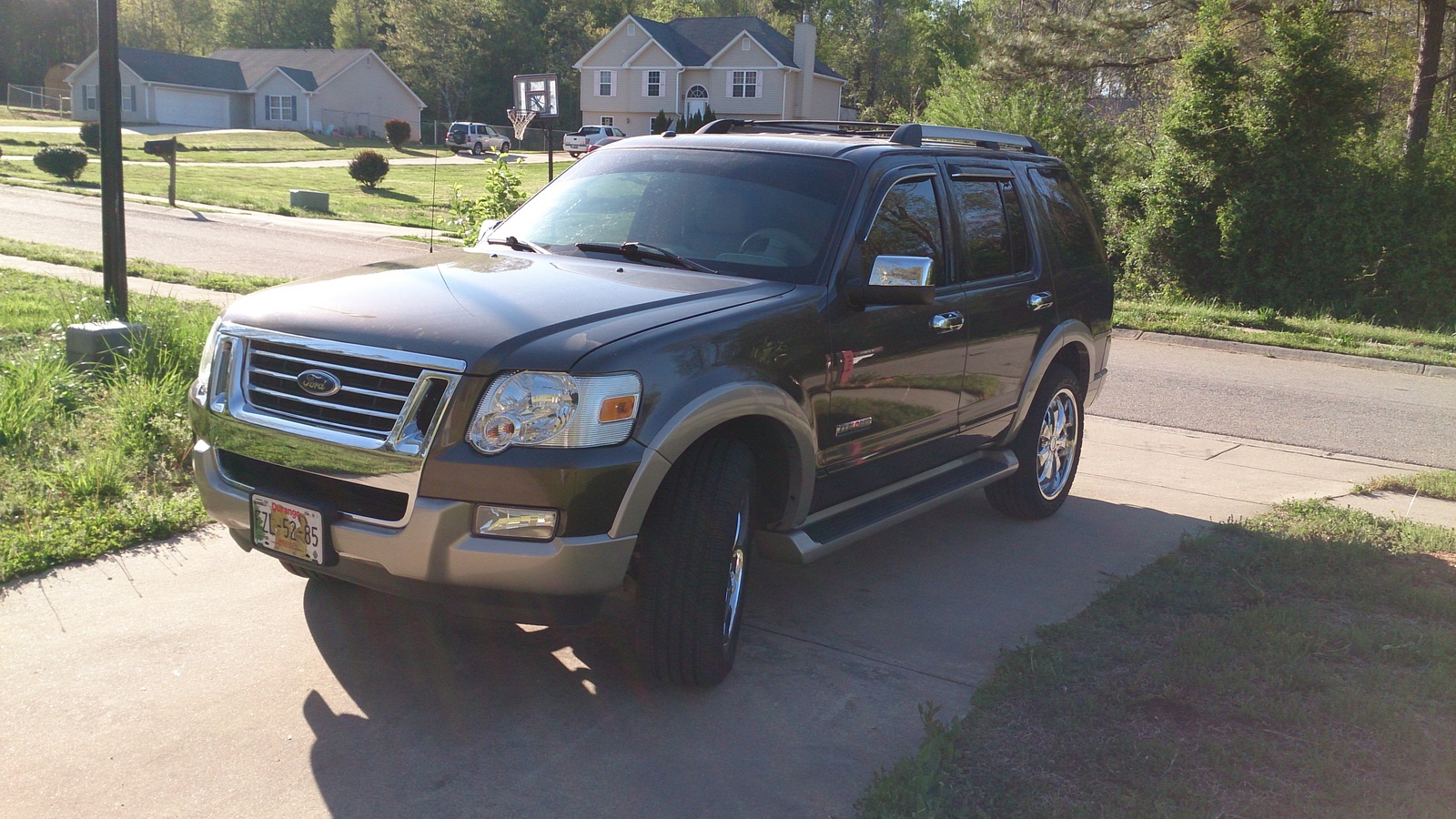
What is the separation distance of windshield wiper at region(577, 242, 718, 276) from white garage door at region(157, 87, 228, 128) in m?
71.1

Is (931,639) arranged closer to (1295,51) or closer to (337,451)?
(337,451)

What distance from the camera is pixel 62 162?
28.8 meters

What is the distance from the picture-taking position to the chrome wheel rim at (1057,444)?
643 centimetres

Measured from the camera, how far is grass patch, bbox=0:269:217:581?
5.20 m

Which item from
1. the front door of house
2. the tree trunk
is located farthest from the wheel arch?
the front door of house

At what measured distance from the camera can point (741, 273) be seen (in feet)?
15.3

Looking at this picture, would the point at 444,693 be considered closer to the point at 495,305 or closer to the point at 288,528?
the point at 288,528

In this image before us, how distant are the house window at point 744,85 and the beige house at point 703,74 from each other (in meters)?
0.05

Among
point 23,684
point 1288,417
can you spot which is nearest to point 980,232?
point 23,684

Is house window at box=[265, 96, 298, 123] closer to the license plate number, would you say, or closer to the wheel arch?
the wheel arch

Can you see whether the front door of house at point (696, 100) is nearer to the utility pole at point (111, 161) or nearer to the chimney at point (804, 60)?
the chimney at point (804, 60)

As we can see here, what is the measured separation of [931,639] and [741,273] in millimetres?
1659

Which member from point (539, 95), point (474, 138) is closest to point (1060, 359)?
point (539, 95)

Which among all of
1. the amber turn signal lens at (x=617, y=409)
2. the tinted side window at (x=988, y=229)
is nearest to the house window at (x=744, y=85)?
the tinted side window at (x=988, y=229)
